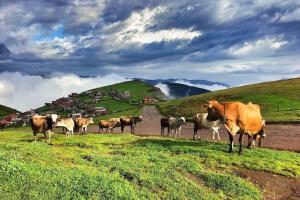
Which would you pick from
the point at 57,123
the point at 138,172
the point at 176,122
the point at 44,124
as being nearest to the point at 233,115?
the point at 138,172

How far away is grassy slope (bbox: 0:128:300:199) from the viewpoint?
2164cm

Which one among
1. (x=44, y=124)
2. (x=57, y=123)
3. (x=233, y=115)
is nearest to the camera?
(x=233, y=115)

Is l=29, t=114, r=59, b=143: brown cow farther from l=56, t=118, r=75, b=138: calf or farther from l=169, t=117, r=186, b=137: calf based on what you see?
l=169, t=117, r=186, b=137: calf

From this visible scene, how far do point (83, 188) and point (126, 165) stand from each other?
687cm

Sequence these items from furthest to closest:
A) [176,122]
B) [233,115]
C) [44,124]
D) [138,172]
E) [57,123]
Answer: [176,122] → [57,123] → [44,124] → [233,115] → [138,172]

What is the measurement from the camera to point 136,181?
25.2 meters

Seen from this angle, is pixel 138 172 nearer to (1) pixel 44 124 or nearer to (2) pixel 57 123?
(1) pixel 44 124

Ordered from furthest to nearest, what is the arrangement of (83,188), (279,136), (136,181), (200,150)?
(279,136), (200,150), (136,181), (83,188)

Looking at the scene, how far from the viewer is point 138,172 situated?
26.8 metres

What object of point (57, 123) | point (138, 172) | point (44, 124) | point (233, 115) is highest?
point (233, 115)

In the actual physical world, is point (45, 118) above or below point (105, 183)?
above

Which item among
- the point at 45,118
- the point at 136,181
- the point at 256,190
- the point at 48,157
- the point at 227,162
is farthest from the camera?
the point at 45,118

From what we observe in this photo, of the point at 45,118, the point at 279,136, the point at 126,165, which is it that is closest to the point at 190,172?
the point at 126,165

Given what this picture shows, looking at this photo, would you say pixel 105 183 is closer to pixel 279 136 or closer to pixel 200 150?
pixel 200 150
